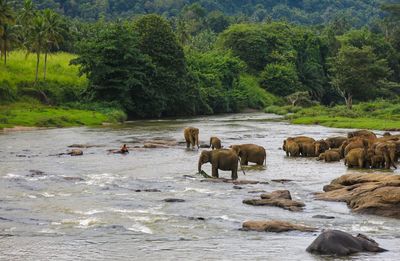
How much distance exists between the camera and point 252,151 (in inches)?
1347

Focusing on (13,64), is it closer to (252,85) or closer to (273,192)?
(252,85)

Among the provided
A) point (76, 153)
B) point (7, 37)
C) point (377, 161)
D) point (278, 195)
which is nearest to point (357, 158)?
point (377, 161)

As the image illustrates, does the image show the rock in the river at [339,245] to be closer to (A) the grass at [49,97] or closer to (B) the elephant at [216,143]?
(B) the elephant at [216,143]

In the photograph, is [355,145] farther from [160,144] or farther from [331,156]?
[160,144]

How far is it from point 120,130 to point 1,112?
11.5 meters

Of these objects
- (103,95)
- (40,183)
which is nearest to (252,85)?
(103,95)

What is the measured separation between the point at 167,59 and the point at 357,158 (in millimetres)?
52761

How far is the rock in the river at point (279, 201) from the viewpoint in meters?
22.6

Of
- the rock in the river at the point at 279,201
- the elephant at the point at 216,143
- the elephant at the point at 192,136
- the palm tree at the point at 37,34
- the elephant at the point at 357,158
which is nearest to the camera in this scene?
the rock in the river at the point at 279,201

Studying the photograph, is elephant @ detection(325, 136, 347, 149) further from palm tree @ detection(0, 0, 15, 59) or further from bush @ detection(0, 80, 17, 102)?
bush @ detection(0, 80, 17, 102)

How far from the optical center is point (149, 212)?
21938mm

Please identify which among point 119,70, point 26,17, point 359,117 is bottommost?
point 359,117

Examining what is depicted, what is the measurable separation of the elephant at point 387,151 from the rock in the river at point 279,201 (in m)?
9.39

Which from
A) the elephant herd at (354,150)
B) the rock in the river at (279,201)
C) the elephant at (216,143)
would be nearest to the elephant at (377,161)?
the elephant herd at (354,150)
